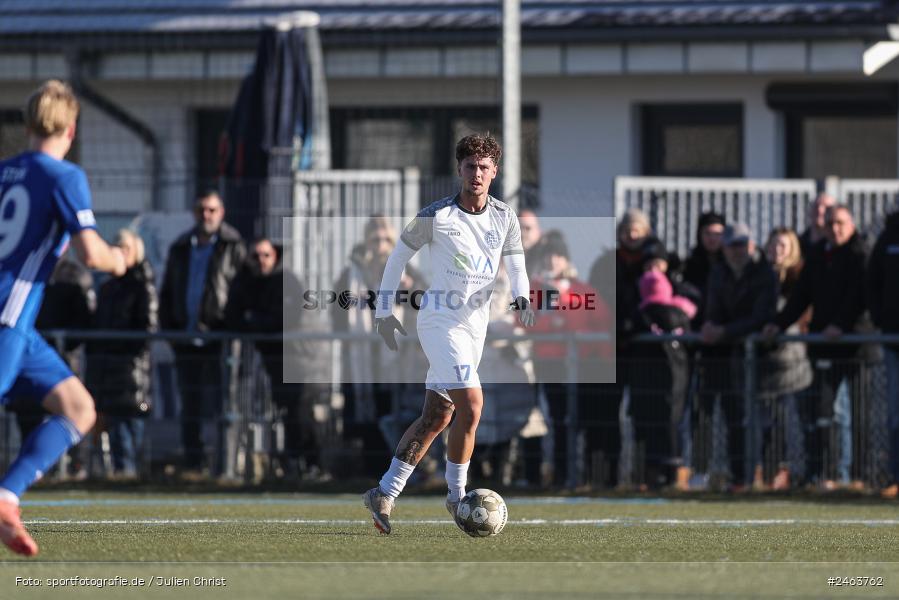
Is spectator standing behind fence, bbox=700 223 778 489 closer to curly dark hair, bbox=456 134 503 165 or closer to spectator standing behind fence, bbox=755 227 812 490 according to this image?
spectator standing behind fence, bbox=755 227 812 490

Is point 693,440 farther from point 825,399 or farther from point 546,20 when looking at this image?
point 546,20

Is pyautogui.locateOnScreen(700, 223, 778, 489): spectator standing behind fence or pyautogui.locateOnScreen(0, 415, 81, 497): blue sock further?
pyautogui.locateOnScreen(700, 223, 778, 489): spectator standing behind fence

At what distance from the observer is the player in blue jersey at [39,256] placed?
26.0 feet

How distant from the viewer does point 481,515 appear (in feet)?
32.2

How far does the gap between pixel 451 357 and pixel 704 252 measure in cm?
560

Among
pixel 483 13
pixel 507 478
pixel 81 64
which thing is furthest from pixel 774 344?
pixel 81 64

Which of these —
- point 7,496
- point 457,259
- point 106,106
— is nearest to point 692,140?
point 106,106

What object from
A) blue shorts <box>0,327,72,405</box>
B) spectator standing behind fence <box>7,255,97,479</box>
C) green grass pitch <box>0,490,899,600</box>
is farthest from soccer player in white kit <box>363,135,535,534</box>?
spectator standing behind fence <box>7,255,97,479</box>

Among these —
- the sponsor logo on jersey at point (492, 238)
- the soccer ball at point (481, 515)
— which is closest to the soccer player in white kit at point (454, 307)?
the sponsor logo on jersey at point (492, 238)

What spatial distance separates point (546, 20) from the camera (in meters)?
20.0

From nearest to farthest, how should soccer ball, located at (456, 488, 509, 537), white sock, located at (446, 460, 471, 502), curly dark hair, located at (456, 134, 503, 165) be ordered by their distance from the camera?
soccer ball, located at (456, 488, 509, 537)
curly dark hair, located at (456, 134, 503, 165)
white sock, located at (446, 460, 471, 502)

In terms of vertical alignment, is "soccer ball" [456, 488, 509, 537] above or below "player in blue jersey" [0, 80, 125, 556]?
below

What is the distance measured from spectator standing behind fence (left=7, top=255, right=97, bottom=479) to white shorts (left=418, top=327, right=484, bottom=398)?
5887 mm

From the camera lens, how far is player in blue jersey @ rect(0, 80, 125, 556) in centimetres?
793
